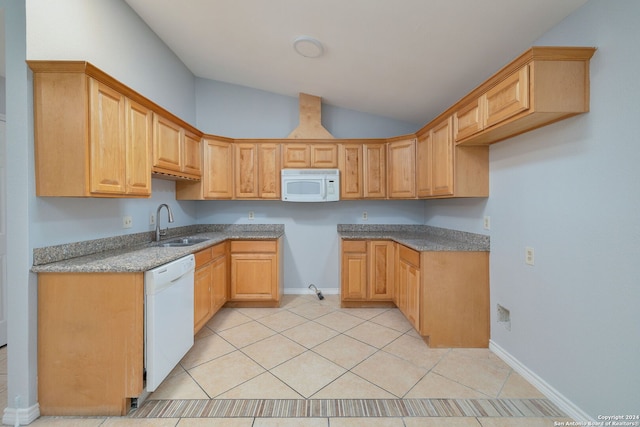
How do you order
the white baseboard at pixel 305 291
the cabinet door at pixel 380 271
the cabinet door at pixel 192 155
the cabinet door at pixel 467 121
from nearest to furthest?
1. the cabinet door at pixel 467 121
2. the cabinet door at pixel 192 155
3. the cabinet door at pixel 380 271
4. the white baseboard at pixel 305 291

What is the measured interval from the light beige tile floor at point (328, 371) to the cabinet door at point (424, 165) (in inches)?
58.6

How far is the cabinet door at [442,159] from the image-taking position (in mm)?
2332

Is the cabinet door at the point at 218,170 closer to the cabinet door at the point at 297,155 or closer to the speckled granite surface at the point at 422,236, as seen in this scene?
the cabinet door at the point at 297,155

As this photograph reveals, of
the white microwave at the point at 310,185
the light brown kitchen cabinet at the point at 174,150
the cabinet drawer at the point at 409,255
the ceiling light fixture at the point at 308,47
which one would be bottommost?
the cabinet drawer at the point at 409,255

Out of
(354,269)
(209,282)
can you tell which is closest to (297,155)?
(354,269)

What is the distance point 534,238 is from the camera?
177 centimetres

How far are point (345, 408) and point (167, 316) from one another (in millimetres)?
1310

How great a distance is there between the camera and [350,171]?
10.9 feet

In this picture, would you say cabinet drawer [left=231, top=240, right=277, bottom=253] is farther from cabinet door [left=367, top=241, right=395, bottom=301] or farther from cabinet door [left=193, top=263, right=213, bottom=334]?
cabinet door [left=367, top=241, right=395, bottom=301]

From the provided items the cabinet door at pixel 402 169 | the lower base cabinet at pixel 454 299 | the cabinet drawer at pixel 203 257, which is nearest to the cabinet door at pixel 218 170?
the cabinet drawer at pixel 203 257

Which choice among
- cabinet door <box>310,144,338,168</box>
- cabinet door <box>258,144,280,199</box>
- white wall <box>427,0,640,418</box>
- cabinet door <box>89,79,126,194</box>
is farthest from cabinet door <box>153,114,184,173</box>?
white wall <box>427,0,640,418</box>

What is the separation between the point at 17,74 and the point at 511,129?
3.15 metres

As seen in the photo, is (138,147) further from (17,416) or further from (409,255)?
(409,255)

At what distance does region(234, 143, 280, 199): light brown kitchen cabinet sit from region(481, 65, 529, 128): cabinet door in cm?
231
